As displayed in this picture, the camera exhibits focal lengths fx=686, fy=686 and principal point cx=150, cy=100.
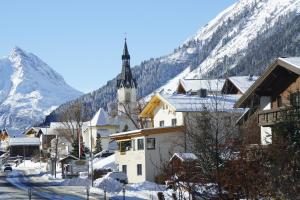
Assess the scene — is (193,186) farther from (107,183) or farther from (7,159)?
(7,159)

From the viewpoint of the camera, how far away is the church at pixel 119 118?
108812mm

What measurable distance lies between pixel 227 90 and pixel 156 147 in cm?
1304

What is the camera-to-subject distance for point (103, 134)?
116 meters

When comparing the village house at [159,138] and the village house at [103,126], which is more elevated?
the village house at [103,126]

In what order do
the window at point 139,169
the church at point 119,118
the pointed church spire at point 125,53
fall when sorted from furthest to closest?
the pointed church spire at point 125,53 < the church at point 119,118 < the window at point 139,169

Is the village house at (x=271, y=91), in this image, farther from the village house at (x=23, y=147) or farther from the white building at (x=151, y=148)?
the village house at (x=23, y=147)

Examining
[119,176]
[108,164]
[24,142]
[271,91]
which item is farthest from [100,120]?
[271,91]

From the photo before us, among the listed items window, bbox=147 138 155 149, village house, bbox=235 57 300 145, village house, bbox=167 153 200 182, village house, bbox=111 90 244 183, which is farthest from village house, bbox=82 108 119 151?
village house, bbox=167 153 200 182

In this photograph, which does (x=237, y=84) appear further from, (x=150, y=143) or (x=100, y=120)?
(x=100, y=120)

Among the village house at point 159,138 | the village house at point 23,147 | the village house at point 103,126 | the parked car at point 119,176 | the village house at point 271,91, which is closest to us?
the village house at point 271,91

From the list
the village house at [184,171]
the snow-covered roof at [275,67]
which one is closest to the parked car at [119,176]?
the snow-covered roof at [275,67]

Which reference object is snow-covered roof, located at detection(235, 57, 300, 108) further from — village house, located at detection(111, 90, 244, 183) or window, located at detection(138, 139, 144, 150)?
window, located at detection(138, 139, 144, 150)

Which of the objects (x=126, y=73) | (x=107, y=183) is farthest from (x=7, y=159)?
(x=107, y=183)

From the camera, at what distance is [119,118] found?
117 meters
